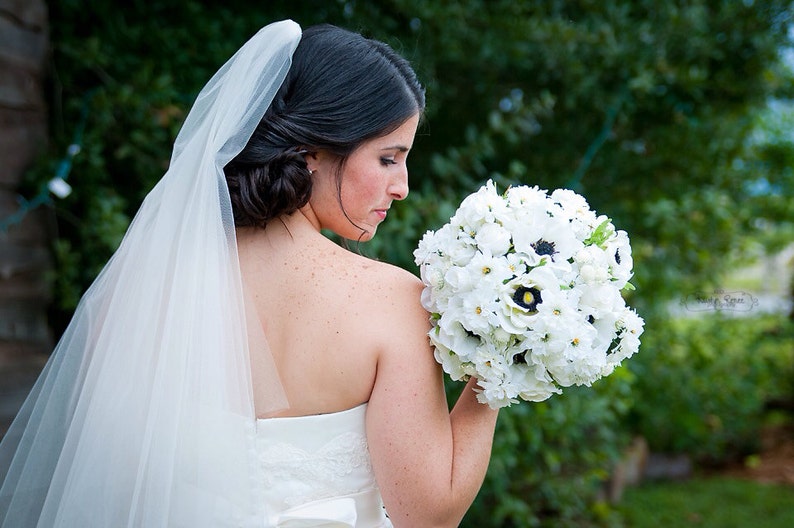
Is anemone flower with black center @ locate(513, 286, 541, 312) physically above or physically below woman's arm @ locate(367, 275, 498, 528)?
above

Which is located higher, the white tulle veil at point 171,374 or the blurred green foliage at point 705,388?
the blurred green foliage at point 705,388

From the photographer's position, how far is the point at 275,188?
5.54 feet

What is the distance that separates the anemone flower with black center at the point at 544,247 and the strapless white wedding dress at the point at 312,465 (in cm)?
49

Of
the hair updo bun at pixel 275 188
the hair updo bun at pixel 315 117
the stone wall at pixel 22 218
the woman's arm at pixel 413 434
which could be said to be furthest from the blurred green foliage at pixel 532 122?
the woman's arm at pixel 413 434

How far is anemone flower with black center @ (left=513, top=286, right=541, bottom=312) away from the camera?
159 centimetres

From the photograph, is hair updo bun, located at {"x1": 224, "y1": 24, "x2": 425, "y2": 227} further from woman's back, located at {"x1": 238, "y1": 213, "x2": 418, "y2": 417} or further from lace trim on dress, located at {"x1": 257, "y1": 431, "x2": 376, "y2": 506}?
lace trim on dress, located at {"x1": 257, "y1": 431, "x2": 376, "y2": 506}

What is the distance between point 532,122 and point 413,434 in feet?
9.75

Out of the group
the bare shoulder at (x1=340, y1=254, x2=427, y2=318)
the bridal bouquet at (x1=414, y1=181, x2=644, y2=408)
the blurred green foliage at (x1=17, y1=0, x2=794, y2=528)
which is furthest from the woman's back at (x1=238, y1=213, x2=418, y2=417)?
the blurred green foliage at (x1=17, y1=0, x2=794, y2=528)

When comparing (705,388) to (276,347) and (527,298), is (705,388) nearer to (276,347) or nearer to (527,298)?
(527,298)

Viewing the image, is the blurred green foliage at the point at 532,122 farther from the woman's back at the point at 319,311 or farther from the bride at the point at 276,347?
the woman's back at the point at 319,311

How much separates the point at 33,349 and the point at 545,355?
2246 mm

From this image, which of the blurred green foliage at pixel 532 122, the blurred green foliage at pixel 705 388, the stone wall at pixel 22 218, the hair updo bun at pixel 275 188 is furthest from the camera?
the blurred green foliage at pixel 705 388

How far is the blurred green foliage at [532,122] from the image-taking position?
3393 mm

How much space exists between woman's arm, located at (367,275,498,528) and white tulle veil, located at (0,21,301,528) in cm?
22
